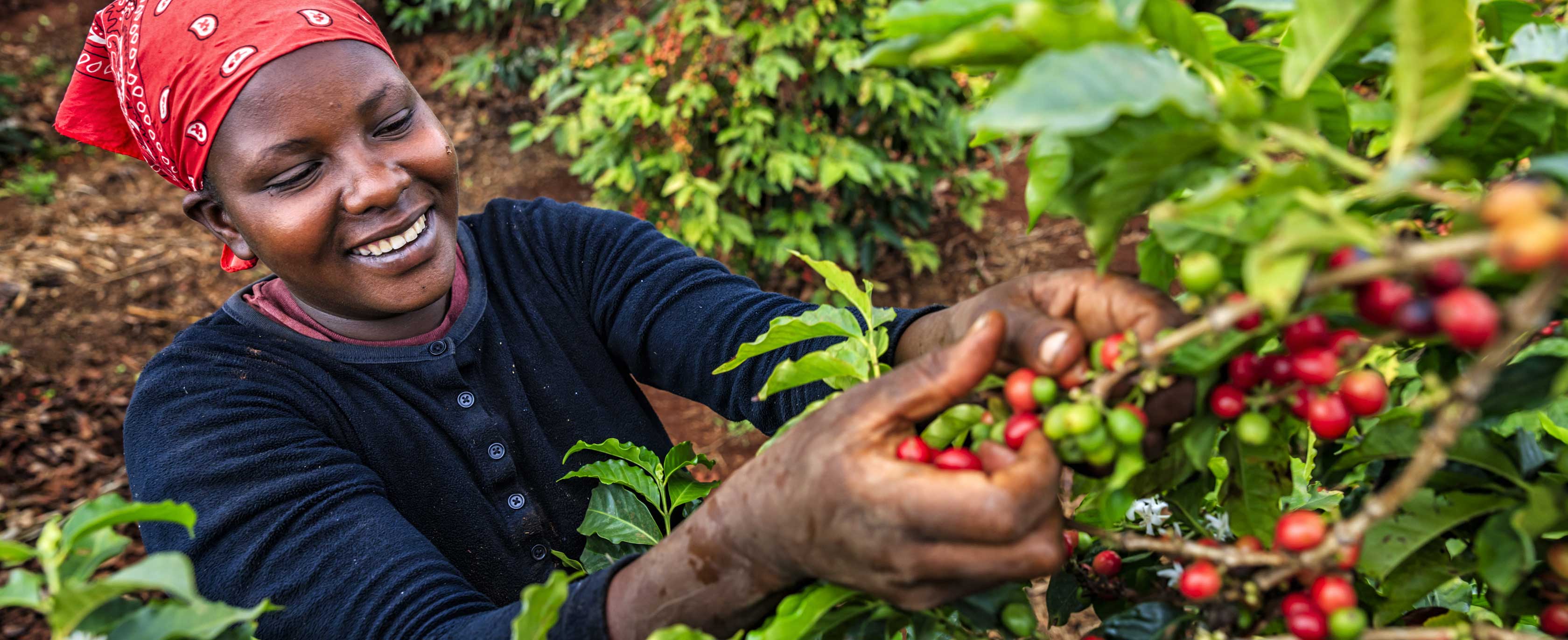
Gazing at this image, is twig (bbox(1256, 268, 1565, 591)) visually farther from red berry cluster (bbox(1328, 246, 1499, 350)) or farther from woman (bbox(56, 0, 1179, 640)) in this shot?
woman (bbox(56, 0, 1179, 640))

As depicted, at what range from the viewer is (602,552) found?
172cm

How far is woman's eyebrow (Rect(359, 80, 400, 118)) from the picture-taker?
64.6 inches

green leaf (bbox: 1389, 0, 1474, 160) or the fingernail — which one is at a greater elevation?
green leaf (bbox: 1389, 0, 1474, 160)

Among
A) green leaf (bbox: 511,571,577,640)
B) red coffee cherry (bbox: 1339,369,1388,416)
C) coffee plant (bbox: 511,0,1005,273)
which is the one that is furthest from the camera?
coffee plant (bbox: 511,0,1005,273)

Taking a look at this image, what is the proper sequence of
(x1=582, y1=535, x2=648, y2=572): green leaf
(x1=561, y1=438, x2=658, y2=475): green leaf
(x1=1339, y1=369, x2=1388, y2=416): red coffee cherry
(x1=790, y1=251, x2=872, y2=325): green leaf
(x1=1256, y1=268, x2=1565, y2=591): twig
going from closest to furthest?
(x1=1256, y1=268, x2=1565, y2=591): twig → (x1=1339, y1=369, x2=1388, y2=416): red coffee cherry → (x1=790, y1=251, x2=872, y2=325): green leaf → (x1=561, y1=438, x2=658, y2=475): green leaf → (x1=582, y1=535, x2=648, y2=572): green leaf

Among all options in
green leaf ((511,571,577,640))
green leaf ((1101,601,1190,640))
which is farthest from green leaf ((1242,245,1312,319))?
green leaf ((511,571,577,640))

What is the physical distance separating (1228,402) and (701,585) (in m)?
0.63

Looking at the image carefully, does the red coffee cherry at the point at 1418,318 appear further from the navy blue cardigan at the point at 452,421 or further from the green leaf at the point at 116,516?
the green leaf at the point at 116,516

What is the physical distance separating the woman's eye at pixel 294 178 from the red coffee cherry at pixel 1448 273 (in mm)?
1648

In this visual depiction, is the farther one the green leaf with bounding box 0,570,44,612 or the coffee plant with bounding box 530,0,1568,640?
the green leaf with bounding box 0,570,44,612

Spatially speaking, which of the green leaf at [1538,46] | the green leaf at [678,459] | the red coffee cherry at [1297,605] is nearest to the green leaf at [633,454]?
the green leaf at [678,459]

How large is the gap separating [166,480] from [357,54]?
81 cm

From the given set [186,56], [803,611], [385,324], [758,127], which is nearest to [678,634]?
[803,611]

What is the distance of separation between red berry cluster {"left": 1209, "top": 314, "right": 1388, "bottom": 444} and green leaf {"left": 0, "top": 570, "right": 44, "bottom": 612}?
1.10 meters
